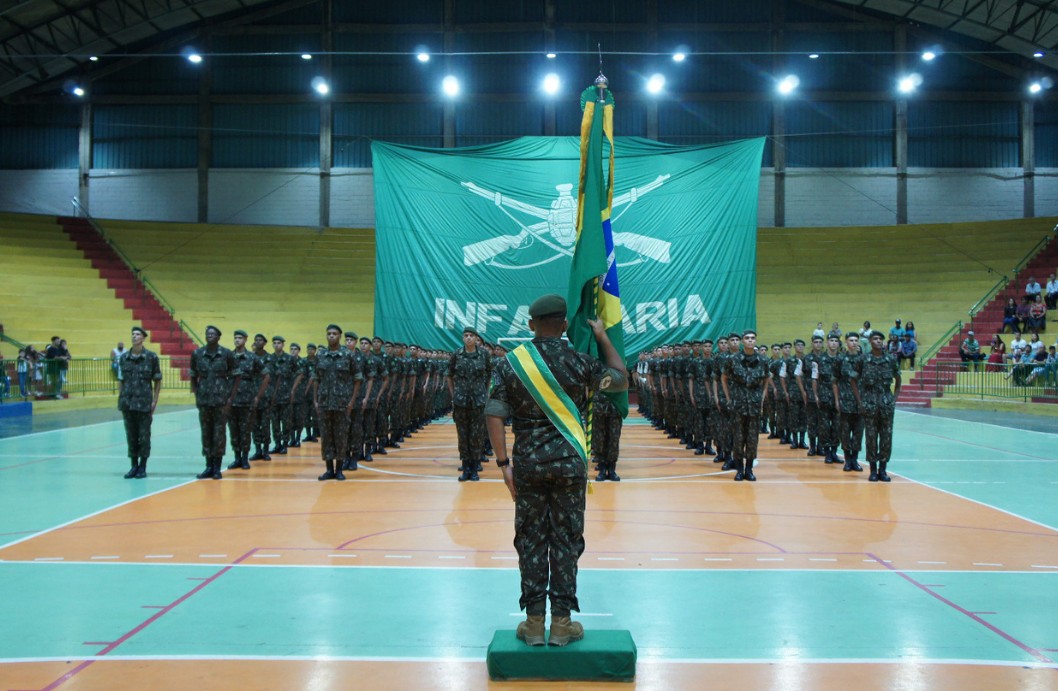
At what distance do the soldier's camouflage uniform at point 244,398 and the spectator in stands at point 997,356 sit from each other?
55.8 ft

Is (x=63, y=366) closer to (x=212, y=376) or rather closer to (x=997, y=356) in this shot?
(x=212, y=376)

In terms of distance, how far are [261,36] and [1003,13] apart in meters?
23.3

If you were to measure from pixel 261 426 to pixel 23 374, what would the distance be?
9.98 m

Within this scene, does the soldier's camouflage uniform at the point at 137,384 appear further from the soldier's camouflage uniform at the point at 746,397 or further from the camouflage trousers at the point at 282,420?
the soldier's camouflage uniform at the point at 746,397

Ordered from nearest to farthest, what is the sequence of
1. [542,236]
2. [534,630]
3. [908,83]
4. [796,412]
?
[534,630] → [796,412] → [542,236] → [908,83]

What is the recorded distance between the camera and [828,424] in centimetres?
1190

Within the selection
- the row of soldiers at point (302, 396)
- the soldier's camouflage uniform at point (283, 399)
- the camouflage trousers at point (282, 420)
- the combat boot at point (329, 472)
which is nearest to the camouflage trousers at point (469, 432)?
the row of soldiers at point (302, 396)

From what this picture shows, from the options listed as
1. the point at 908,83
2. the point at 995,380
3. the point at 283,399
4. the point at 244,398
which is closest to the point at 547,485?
the point at 244,398

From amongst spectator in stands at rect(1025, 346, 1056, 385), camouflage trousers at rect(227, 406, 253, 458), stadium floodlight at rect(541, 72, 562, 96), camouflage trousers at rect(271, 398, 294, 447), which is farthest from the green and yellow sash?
stadium floodlight at rect(541, 72, 562, 96)

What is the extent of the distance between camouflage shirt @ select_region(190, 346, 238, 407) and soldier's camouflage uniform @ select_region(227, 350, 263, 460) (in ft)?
0.64

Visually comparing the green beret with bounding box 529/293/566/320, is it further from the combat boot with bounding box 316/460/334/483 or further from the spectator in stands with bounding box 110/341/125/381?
the spectator in stands with bounding box 110/341/125/381

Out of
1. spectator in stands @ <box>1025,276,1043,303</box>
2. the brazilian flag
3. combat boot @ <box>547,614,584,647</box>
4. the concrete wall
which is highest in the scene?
the concrete wall

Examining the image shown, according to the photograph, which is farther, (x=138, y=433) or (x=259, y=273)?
(x=259, y=273)

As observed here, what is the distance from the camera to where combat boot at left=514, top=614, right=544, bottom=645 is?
367cm
